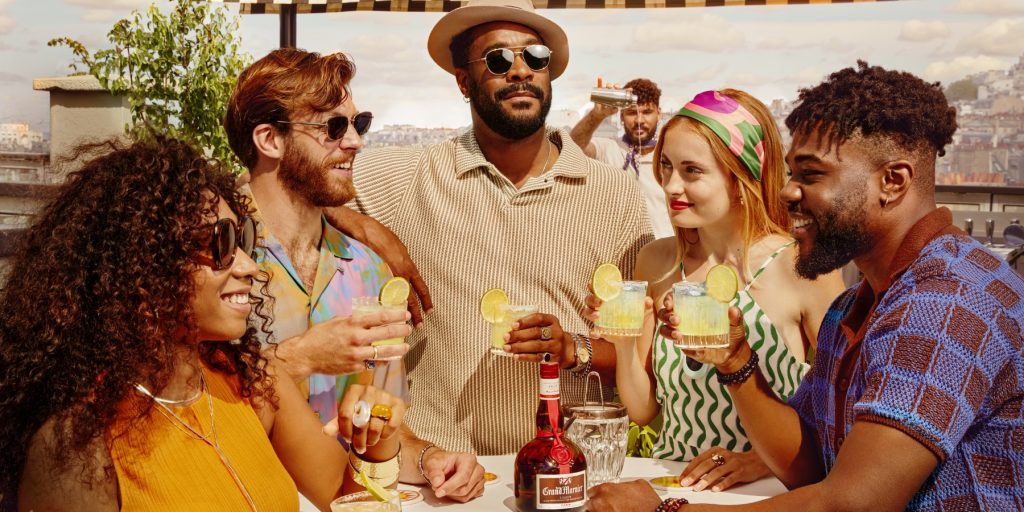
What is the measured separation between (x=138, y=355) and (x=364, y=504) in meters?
0.54

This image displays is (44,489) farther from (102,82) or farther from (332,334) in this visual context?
(102,82)

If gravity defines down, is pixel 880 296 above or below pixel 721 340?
above

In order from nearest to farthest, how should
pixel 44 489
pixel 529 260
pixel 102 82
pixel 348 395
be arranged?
pixel 44 489
pixel 348 395
pixel 529 260
pixel 102 82

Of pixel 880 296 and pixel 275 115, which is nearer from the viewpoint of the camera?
pixel 880 296

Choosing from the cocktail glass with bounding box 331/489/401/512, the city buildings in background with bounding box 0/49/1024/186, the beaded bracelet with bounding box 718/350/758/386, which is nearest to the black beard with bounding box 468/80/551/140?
the beaded bracelet with bounding box 718/350/758/386

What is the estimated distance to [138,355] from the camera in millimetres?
1946

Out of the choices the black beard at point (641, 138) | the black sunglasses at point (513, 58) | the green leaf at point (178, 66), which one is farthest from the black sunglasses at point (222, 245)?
the black beard at point (641, 138)

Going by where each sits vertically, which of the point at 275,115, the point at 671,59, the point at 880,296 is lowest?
the point at 880,296

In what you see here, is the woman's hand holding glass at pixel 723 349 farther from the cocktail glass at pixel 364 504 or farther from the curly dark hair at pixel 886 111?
the cocktail glass at pixel 364 504

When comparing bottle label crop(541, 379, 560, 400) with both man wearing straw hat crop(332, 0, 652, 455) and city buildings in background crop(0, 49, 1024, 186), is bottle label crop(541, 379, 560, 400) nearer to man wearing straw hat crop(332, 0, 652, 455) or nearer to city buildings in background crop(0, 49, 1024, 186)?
man wearing straw hat crop(332, 0, 652, 455)

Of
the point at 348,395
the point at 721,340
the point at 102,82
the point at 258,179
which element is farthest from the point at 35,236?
the point at 102,82

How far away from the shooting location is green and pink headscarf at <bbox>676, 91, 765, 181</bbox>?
10.2ft

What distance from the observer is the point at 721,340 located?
7.91 feet

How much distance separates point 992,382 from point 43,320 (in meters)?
1.81
